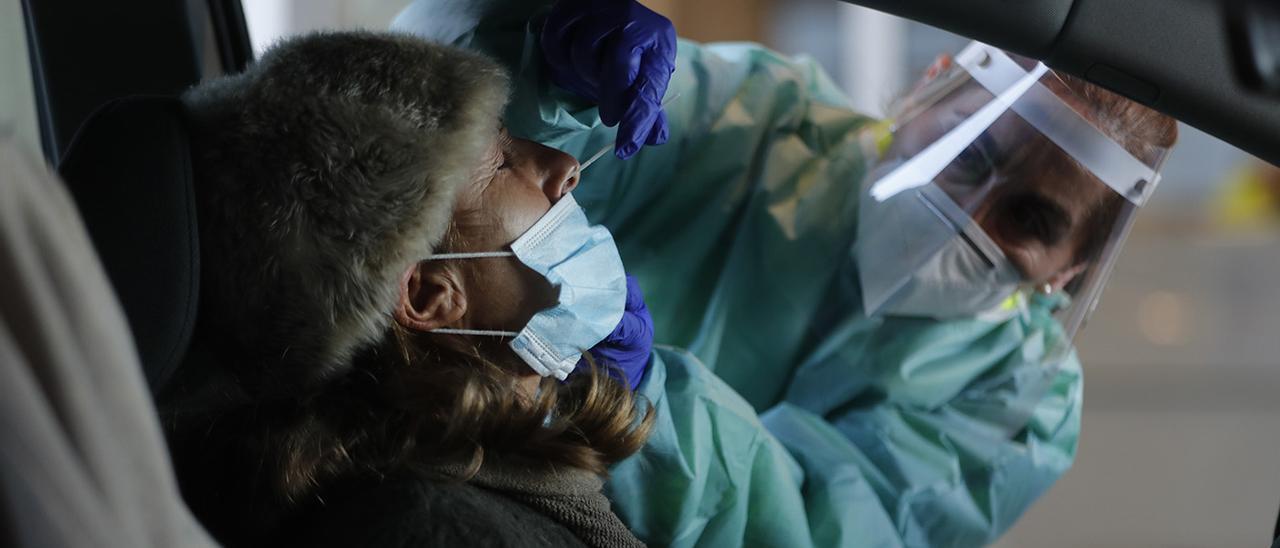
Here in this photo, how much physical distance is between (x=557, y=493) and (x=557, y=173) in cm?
30

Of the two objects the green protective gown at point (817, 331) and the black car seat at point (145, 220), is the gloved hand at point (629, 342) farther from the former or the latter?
the black car seat at point (145, 220)

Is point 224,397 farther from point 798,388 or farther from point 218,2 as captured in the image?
point 798,388

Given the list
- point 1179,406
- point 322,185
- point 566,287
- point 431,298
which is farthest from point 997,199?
point 1179,406

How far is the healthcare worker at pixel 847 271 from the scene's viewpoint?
1.25 m

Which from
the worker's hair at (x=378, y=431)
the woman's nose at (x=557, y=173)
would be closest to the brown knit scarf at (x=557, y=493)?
the worker's hair at (x=378, y=431)

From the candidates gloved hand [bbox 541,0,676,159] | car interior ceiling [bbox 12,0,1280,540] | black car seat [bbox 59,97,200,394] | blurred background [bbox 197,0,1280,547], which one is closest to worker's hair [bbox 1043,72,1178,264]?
car interior ceiling [bbox 12,0,1280,540]

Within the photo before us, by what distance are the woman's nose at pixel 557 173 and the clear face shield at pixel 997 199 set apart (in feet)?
1.54

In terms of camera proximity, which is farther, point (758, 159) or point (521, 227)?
point (758, 159)

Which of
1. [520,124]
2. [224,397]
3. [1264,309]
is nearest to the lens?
[224,397]

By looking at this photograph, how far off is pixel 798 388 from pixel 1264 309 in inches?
78.7

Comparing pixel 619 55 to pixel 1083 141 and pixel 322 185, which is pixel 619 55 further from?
pixel 1083 141

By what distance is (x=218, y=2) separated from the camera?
55.9 inches

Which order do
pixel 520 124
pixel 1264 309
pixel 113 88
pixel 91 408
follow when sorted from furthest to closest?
1. pixel 1264 309
2. pixel 113 88
3. pixel 520 124
4. pixel 91 408

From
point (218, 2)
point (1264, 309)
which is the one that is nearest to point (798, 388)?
point (218, 2)
